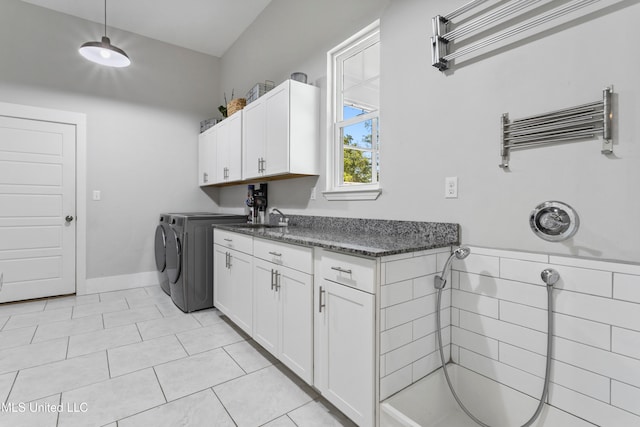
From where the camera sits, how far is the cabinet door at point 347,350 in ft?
4.45

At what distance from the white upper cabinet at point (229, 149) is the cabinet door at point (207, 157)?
0.15 metres

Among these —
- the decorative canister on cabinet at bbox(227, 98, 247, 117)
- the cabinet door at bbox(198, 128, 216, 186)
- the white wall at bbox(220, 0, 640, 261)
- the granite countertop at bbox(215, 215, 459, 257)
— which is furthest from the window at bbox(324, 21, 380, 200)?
the cabinet door at bbox(198, 128, 216, 186)

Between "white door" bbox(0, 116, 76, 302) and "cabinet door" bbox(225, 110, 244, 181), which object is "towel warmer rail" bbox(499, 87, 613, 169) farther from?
"white door" bbox(0, 116, 76, 302)

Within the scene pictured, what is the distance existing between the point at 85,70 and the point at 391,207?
157 inches

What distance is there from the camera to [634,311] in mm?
1138

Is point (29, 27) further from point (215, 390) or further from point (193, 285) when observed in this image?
point (215, 390)

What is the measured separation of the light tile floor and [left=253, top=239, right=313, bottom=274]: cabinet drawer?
0.73 m

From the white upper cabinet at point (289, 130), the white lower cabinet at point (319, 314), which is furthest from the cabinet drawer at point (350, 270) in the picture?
the white upper cabinet at point (289, 130)

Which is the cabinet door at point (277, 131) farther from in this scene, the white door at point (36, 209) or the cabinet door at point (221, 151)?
the white door at point (36, 209)

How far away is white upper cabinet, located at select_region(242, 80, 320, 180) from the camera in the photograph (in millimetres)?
2533

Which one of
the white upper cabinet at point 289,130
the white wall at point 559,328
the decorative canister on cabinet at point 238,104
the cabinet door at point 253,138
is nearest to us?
the white wall at point 559,328

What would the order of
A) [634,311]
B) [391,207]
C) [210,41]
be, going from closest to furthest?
[634,311] → [391,207] → [210,41]

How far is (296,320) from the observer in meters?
1.81

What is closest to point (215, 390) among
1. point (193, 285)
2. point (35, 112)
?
point (193, 285)
